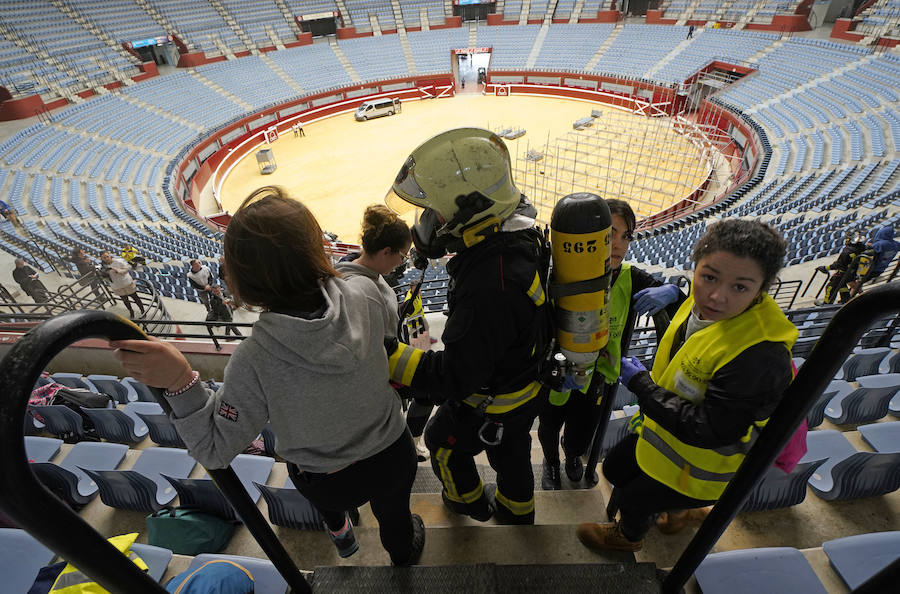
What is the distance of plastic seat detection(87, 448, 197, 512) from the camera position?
260cm

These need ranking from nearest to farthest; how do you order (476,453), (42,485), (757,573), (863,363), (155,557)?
1. (42,485)
2. (757,573)
3. (155,557)
4. (476,453)
5. (863,363)

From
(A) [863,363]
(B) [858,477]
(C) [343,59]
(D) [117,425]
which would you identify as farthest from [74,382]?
(C) [343,59]

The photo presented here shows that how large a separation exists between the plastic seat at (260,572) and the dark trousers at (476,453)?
84 centimetres

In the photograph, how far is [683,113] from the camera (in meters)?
22.6

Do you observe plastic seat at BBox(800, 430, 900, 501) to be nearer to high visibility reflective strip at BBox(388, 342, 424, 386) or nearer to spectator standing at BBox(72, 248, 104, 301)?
high visibility reflective strip at BBox(388, 342, 424, 386)

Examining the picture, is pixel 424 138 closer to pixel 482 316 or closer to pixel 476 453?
pixel 476 453

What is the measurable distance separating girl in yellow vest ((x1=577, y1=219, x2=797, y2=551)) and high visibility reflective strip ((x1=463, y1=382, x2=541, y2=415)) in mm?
421

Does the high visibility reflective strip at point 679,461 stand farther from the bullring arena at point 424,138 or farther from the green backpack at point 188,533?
the green backpack at point 188,533

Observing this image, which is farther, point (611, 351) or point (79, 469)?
point (79, 469)

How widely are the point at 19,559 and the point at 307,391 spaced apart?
2.01 m

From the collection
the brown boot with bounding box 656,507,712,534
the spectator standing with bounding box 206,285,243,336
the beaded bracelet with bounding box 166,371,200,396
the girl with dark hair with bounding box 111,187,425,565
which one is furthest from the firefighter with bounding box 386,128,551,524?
the spectator standing with bounding box 206,285,243,336

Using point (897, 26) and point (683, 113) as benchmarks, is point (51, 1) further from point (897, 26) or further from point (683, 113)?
point (897, 26)

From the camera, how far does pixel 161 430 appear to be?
3.59 meters

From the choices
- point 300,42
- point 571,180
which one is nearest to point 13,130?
point 300,42
